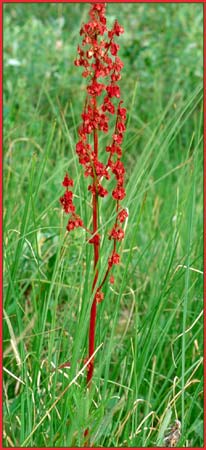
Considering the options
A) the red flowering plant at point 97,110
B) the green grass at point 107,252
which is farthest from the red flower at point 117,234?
the green grass at point 107,252

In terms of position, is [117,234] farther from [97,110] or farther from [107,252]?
[97,110]

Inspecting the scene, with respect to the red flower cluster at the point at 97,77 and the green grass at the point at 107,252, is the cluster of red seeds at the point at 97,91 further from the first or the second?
the green grass at the point at 107,252

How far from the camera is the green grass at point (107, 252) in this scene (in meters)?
2.21

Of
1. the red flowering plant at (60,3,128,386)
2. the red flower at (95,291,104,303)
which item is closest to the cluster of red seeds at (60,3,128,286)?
the red flowering plant at (60,3,128,386)

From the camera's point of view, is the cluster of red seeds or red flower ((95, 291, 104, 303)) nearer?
the cluster of red seeds

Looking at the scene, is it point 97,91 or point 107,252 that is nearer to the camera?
point 97,91

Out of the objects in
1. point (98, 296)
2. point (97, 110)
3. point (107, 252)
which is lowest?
point (98, 296)

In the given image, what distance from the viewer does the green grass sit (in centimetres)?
221

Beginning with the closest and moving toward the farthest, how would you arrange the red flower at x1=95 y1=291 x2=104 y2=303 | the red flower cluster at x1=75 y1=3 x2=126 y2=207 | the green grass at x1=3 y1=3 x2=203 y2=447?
the red flower cluster at x1=75 y1=3 x2=126 y2=207 → the red flower at x1=95 y1=291 x2=104 y2=303 → the green grass at x1=3 y1=3 x2=203 y2=447

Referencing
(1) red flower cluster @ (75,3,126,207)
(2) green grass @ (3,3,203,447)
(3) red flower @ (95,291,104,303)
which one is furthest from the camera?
(2) green grass @ (3,3,203,447)

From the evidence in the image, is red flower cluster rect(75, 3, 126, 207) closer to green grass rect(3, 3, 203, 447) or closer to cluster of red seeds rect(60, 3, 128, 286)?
cluster of red seeds rect(60, 3, 128, 286)

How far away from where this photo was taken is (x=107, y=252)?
6.73 ft

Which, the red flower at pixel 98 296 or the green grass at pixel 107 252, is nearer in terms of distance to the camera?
the red flower at pixel 98 296

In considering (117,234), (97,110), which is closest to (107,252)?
(117,234)
